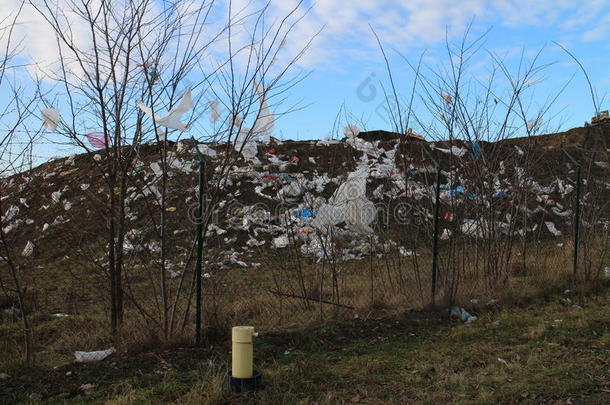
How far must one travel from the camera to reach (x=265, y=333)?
470 centimetres

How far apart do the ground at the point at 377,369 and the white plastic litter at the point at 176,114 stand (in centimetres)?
172

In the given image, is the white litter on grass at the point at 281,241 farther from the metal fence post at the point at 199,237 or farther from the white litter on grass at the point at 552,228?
the white litter on grass at the point at 552,228

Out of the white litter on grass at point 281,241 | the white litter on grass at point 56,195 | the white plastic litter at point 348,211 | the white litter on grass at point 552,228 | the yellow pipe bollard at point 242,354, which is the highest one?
the white litter on grass at point 56,195

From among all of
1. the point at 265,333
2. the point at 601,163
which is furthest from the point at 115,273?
the point at 601,163

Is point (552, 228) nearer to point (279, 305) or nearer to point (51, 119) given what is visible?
point (279, 305)

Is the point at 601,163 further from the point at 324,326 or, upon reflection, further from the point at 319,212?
the point at 324,326

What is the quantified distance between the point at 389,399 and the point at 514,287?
388cm

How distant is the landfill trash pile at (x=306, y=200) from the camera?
19.0 ft

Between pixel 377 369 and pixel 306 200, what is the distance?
278 cm

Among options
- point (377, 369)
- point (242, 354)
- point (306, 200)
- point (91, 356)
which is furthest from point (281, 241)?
point (242, 354)

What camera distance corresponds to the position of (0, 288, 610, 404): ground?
3143mm

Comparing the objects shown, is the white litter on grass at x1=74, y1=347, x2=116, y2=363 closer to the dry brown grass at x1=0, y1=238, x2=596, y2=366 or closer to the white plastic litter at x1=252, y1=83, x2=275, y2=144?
Answer: the dry brown grass at x1=0, y1=238, x2=596, y2=366

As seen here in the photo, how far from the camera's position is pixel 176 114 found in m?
4.09

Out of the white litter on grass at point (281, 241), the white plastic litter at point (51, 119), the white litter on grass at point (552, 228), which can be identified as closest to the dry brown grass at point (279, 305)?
the white plastic litter at point (51, 119)
